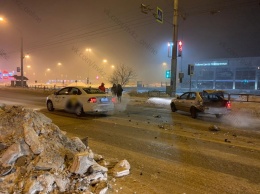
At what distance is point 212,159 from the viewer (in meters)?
5.86

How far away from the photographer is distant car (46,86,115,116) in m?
11.9

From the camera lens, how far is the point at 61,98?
13203mm

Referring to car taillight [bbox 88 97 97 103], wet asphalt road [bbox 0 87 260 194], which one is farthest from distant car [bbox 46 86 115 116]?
wet asphalt road [bbox 0 87 260 194]

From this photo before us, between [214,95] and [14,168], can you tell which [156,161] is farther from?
[214,95]

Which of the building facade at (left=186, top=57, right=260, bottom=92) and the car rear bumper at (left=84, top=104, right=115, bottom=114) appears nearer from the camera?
the car rear bumper at (left=84, top=104, right=115, bottom=114)

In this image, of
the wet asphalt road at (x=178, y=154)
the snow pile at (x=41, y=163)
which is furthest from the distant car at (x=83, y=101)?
the snow pile at (x=41, y=163)

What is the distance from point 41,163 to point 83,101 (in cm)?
811

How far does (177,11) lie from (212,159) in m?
18.0

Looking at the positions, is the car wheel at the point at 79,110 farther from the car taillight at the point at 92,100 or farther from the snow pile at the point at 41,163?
the snow pile at the point at 41,163

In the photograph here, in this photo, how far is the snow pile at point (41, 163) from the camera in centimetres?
372

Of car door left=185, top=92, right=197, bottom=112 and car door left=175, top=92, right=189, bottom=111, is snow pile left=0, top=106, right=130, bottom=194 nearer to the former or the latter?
car door left=185, top=92, right=197, bottom=112

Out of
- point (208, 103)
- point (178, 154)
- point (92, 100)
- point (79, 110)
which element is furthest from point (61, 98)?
point (178, 154)

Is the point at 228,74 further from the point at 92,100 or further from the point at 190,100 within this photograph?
the point at 92,100

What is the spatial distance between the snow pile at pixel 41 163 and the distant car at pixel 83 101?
6.76 m
